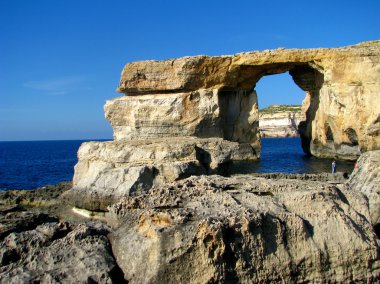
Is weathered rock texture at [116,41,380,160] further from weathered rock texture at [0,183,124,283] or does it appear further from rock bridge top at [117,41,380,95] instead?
weathered rock texture at [0,183,124,283]

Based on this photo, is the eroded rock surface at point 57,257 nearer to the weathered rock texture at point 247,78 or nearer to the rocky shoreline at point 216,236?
the rocky shoreline at point 216,236

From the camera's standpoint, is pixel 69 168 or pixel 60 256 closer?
pixel 60 256

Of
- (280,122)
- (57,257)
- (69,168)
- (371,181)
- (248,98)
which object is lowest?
(69,168)

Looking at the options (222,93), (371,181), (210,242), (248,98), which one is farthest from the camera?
(248,98)

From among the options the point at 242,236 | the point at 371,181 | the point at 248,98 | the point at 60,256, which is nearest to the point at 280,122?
the point at 248,98

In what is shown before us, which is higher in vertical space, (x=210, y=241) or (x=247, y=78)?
(x=247, y=78)

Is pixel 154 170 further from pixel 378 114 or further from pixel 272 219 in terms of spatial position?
pixel 378 114

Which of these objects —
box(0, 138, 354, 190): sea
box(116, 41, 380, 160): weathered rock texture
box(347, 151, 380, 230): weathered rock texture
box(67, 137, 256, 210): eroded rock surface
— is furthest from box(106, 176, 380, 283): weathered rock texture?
box(116, 41, 380, 160): weathered rock texture

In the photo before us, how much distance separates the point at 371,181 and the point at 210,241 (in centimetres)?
512

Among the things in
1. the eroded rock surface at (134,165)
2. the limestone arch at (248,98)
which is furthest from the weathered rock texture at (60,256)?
the limestone arch at (248,98)

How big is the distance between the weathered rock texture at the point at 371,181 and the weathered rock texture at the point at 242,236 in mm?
1253

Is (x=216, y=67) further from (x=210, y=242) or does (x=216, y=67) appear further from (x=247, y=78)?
(x=210, y=242)

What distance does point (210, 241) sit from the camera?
5.02m

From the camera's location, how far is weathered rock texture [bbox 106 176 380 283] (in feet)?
16.4
